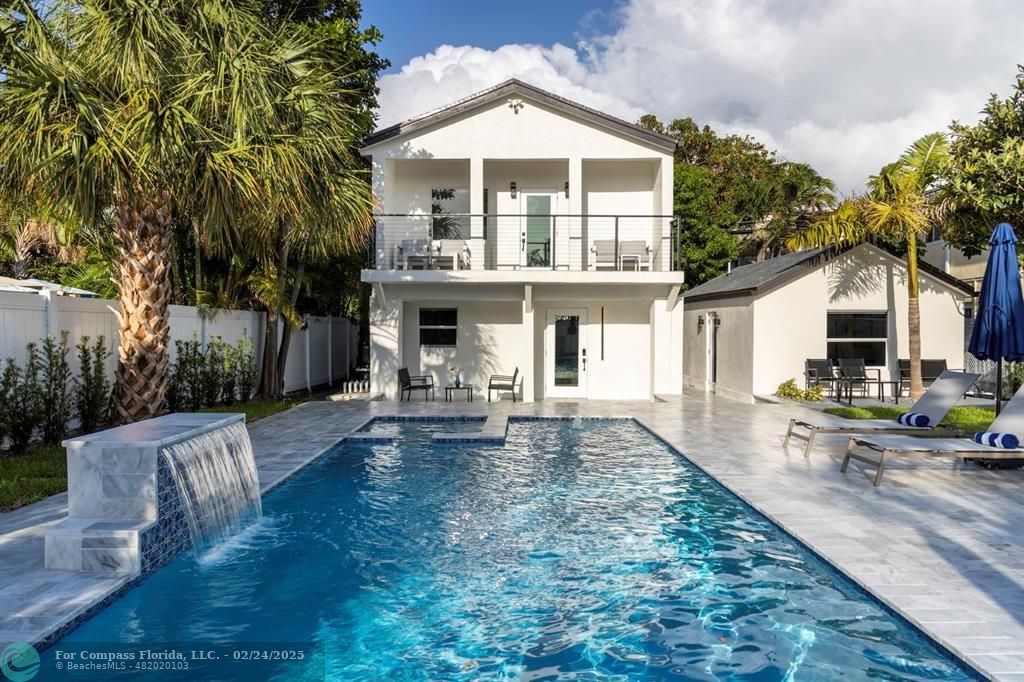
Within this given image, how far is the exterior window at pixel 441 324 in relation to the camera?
18.5 metres

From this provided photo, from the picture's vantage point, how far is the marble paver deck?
4.45 m

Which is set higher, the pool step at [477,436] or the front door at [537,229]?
the front door at [537,229]

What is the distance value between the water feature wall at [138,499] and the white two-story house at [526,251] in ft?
34.0

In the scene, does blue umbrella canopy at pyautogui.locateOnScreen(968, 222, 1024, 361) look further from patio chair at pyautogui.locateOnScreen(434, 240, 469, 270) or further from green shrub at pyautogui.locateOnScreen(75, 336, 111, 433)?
green shrub at pyautogui.locateOnScreen(75, 336, 111, 433)

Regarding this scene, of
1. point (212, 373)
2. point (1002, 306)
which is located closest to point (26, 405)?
point (212, 373)

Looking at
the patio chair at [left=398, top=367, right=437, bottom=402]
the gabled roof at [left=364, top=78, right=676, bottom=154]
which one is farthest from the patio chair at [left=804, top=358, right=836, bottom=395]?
the patio chair at [left=398, top=367, right=437, bottom=402]

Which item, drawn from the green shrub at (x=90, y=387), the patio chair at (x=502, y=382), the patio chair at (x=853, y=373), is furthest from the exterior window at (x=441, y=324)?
the patio chair at (x=853, y=373)

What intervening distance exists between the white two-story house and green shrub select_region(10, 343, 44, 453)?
8.08 metres

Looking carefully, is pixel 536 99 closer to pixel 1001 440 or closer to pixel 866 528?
pixel 1001 440

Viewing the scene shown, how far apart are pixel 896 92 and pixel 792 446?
25.8 m

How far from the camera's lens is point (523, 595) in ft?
17.8

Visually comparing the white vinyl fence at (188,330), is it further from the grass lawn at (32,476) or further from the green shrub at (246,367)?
the grass lawn at (32,476)

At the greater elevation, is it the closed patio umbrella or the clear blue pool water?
the closed patio umbrella

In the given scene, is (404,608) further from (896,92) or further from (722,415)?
(896,92)
